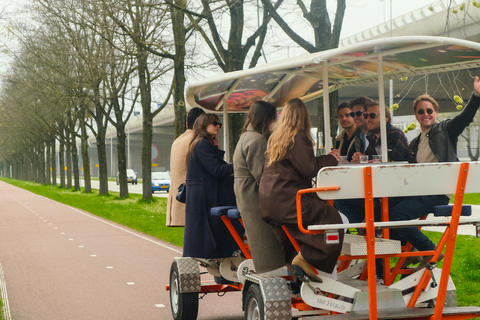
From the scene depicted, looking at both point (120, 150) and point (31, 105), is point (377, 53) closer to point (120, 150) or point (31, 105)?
point (120, 150)

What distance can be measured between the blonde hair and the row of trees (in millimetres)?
7776

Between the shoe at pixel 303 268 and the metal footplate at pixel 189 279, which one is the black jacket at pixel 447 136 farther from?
the metal footplate at pixel 189 279

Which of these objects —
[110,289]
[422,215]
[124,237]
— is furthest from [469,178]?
[124,237]

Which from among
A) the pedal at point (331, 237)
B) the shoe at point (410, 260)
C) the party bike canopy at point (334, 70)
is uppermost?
the party bike canopy at point (334, 70)

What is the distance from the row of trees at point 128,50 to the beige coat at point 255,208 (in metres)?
7.42

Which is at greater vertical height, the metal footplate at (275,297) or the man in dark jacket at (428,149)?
the man in dark jacket at (428,149)

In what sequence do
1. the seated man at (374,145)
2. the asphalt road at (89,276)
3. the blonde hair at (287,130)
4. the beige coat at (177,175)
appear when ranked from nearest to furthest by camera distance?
the blonde hair at (287,130), the seated man at (374,145), the beige coat at (177,175), the asphalt road at (89,276)

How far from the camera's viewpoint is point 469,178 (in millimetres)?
5121

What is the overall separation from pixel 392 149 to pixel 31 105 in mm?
44034

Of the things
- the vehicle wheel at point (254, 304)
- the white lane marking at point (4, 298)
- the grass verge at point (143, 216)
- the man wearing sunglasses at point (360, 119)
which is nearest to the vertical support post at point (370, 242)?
the vehicle wheel at point (254, 304)

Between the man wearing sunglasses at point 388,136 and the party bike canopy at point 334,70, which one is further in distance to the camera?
the man wearing sunglasses at point 388,136

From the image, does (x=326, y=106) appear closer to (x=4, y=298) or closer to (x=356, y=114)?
(x=356, y=114)

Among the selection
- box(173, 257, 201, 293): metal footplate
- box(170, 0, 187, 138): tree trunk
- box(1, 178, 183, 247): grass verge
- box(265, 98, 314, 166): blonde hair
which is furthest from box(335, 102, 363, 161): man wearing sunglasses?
box(170, 0, 187, 138): tree trunk

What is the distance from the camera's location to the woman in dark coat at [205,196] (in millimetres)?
7062
